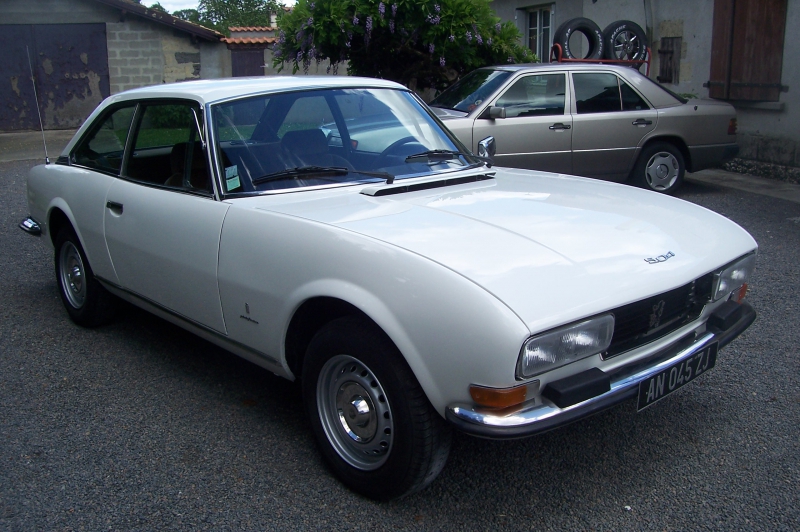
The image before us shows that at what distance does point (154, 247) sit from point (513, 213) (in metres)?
1.77

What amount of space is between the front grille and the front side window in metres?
5.70

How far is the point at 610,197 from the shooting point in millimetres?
3533

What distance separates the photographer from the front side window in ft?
27.5

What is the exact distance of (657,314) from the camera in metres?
2.78

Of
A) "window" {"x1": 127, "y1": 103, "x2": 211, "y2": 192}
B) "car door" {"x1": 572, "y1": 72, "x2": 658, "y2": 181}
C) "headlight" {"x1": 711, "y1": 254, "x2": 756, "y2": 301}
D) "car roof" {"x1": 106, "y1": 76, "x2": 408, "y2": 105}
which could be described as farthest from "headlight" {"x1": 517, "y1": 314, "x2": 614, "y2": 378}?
"car door" {"x1": 572, "y1": 72, "x2": 658, "y2": 181}

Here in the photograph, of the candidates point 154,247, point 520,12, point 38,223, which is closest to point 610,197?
point 154,247

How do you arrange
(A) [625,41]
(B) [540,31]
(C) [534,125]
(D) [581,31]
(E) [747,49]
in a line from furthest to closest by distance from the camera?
1. (B) [540,31]
2. (A) [625,41]
3. (D) [581,31]
4. (E) [747,49]
5. (C) [534,125]

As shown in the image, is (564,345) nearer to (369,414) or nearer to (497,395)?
(497,395)

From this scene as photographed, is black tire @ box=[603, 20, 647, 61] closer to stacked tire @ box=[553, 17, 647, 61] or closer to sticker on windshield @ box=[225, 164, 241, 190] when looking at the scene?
stacked tire @ box=[553, 17, 647, 61]

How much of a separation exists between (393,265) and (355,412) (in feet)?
2.04

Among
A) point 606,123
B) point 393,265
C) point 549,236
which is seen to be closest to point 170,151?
point 393,265

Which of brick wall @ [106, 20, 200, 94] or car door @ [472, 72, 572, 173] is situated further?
brick wall @ [106, 20, 200, 94]

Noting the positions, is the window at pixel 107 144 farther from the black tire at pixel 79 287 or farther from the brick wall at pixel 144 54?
the brick wall at pixel 144 54

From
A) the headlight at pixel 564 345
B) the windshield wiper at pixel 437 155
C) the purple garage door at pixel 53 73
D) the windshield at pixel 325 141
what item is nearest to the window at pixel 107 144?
the windshield at pixel 325 141
